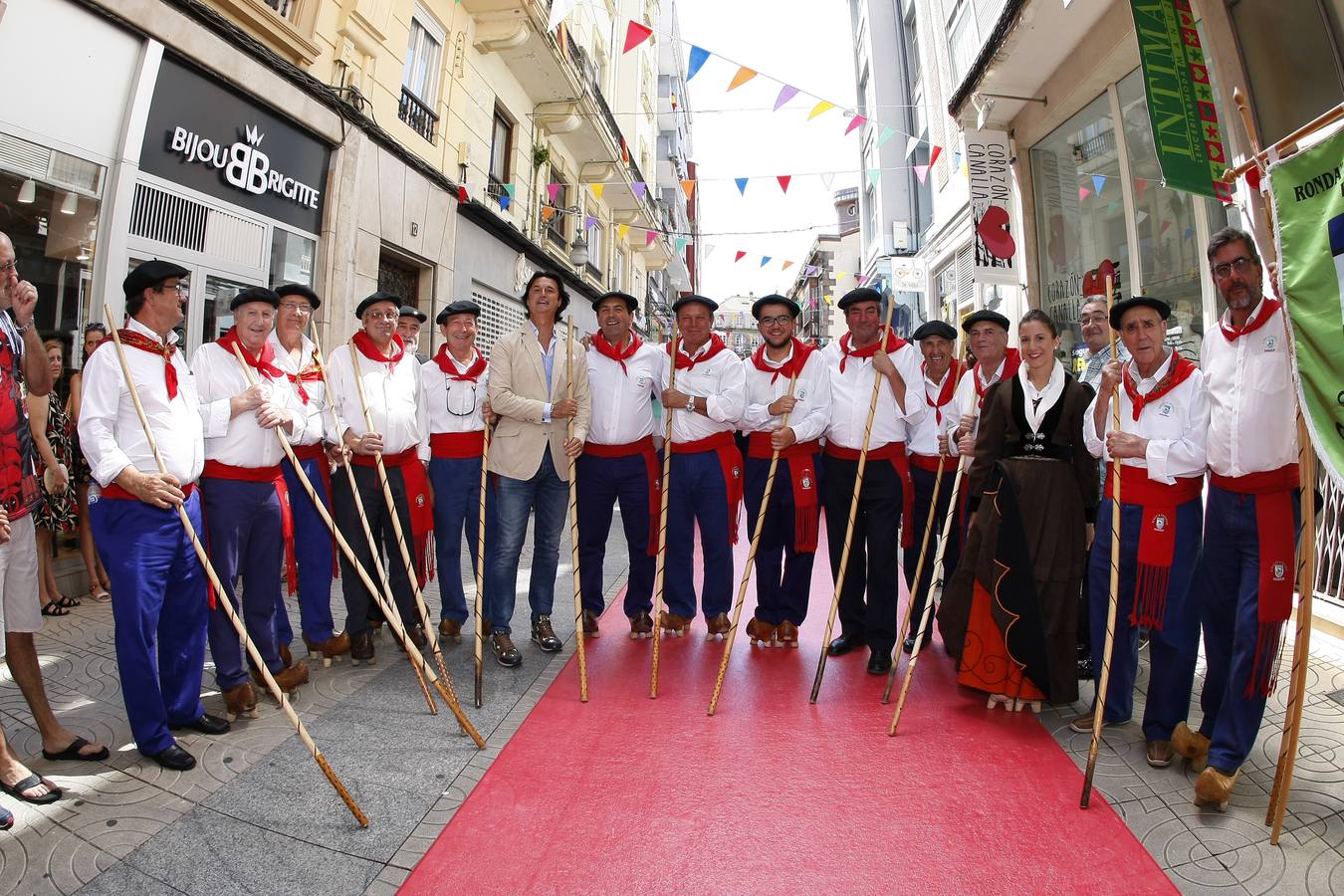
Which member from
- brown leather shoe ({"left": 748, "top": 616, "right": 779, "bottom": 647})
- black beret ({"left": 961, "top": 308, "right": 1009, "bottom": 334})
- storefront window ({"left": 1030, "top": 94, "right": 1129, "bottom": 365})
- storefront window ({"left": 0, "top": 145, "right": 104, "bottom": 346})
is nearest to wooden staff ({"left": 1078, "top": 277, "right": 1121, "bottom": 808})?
black beret ({"left": 961, "top": 308, "right": 1009, "bottom": 334})

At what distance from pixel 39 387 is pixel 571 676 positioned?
2583mm

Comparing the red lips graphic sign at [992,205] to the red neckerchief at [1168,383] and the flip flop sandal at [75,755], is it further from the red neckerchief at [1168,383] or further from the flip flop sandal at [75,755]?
the flip flop sandal at [75,755]

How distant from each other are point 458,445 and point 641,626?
155 cm

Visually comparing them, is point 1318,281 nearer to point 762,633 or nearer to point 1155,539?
point 1155,539

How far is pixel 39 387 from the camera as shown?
2.74m

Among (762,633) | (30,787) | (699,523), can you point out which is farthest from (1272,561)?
(30,787)

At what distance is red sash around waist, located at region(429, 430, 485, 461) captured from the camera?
413 cm

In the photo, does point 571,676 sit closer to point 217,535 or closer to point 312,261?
point 217,535

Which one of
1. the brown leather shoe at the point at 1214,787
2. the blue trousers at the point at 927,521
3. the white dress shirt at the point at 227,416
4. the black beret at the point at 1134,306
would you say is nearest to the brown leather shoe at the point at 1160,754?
the brown leather shoe at the point at 1214,787

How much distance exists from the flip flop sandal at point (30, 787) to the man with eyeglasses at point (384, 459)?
147 centimetres

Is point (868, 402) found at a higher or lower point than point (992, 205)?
lower

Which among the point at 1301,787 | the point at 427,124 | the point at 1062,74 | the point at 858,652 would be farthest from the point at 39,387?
the point at 1062,74

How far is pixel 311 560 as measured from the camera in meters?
3.71

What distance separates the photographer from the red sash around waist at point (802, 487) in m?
4.09
